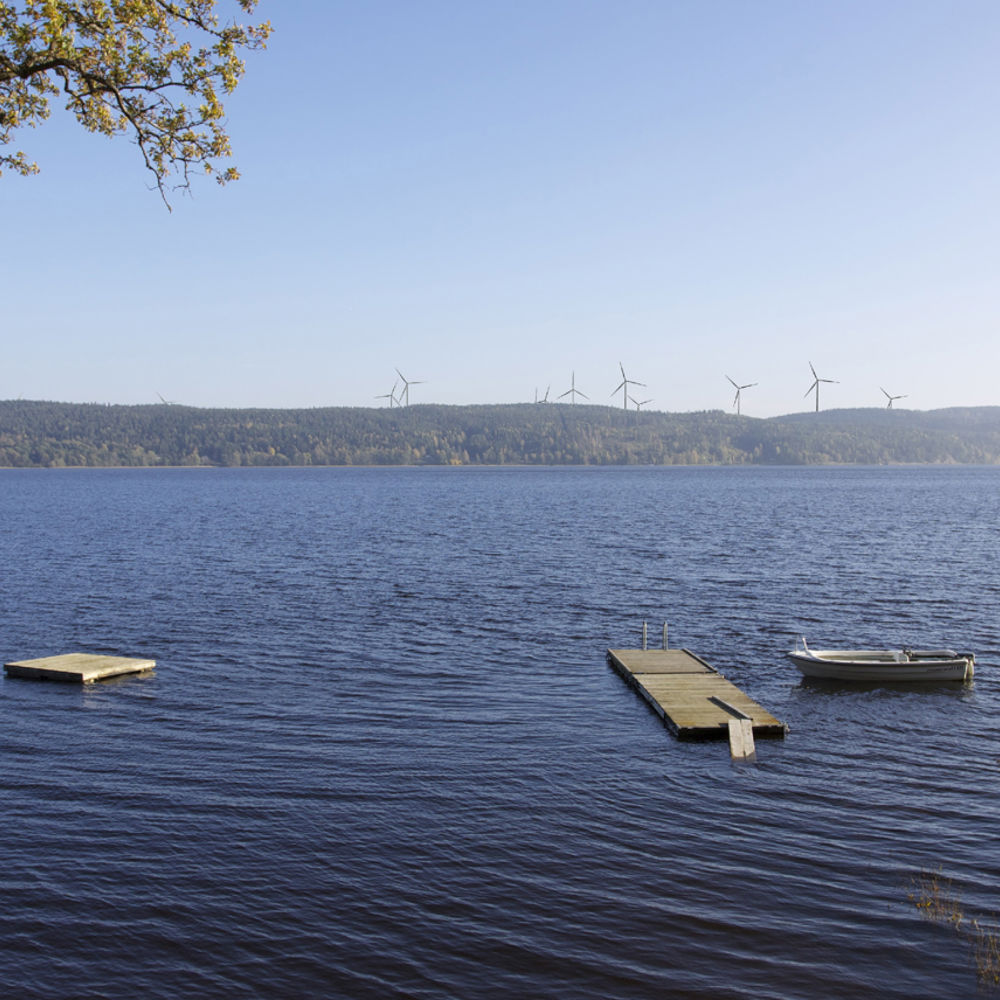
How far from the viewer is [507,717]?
2767 cm

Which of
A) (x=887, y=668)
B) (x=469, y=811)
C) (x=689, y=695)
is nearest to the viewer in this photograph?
(x=469, y=811)

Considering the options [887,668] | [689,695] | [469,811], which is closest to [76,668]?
[469,811]

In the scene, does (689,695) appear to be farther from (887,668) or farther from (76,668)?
(76,668)

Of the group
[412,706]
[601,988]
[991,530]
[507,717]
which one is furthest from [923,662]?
[991,530]

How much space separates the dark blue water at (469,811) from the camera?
14781mm

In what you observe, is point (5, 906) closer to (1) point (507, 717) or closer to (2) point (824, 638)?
(1) point (507, 717)

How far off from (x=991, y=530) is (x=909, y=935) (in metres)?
99.1

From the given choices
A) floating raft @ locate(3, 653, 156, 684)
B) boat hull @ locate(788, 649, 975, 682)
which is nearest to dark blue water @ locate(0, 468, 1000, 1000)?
boat hull @ locate(788, 649, 975, 682)

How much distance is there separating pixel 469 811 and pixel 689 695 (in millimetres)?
11547

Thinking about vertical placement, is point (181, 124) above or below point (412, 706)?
above

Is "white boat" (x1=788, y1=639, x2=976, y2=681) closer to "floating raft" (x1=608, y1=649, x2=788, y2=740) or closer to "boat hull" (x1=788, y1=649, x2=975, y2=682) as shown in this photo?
"boat hull" (x1=788, y1=649, x2=975, y2=682)

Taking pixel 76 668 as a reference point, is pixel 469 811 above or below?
below

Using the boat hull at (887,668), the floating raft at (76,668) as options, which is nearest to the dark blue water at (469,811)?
the boat hull at (887,668)

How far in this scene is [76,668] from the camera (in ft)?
105
